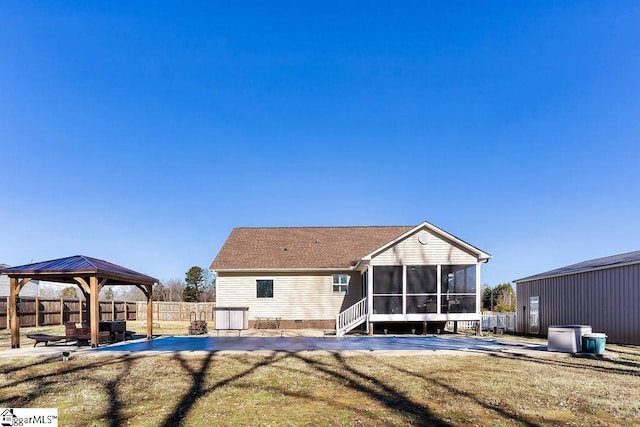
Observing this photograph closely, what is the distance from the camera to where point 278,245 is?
79.9 ft

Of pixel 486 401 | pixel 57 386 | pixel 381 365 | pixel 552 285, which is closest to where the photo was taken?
pixel 486 401

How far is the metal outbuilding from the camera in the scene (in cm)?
1581

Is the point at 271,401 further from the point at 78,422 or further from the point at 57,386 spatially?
the point at 57,386

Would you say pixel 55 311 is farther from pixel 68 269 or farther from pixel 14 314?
pixel 68 269

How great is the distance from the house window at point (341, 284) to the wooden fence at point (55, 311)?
1246 cm

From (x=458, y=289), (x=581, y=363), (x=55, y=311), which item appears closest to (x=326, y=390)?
(x=581, y=363)

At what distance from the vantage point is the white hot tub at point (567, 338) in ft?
40.4

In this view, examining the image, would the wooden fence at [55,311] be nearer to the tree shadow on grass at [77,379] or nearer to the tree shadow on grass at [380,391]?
the tree shadow on grass at [77,379]

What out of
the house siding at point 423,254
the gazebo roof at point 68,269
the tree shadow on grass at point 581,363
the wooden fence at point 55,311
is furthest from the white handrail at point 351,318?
the wooden fence at point 55,311

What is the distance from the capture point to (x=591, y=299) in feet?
59.2

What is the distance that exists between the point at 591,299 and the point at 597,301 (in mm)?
391

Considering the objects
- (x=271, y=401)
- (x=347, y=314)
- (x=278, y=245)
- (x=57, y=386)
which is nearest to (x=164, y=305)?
(x=278, y=245)

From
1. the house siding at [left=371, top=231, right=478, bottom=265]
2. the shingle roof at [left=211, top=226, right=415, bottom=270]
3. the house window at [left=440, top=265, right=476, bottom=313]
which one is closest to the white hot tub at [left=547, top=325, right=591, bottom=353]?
the house window at [left=440, top=265, right=476, bottom=313]

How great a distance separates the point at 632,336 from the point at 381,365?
1142 centimetres
